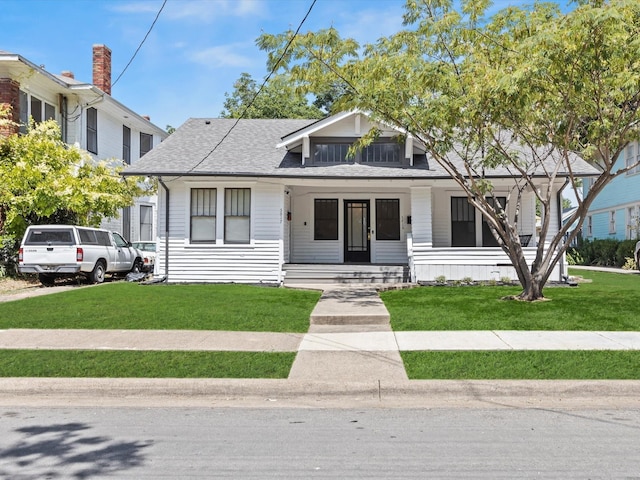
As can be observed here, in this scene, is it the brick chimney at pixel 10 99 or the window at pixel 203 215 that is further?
the brick chimney at pixel 10 99

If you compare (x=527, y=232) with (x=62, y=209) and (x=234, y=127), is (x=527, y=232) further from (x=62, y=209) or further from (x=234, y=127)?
(x=62, y=209)

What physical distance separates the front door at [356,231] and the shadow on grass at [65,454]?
14.6 meters

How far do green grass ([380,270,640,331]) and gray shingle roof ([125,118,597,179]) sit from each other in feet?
12.9

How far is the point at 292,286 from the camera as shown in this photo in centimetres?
1653

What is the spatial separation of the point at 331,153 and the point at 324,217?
2.54 metres

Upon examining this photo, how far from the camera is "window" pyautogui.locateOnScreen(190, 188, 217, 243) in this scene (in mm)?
17312

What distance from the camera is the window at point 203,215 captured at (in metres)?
17.3

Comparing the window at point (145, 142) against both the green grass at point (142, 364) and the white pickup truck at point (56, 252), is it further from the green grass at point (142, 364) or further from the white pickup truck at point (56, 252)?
the green grass at point (142, 364)

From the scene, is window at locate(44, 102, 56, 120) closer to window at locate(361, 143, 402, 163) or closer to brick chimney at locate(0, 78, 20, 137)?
brick chimney at locate(0, 78, 20, 137)

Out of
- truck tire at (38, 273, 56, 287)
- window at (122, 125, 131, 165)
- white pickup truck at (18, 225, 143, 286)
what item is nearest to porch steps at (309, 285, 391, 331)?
white pickup truck at (18, 225, 143, 286)

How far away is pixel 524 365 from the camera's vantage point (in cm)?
702

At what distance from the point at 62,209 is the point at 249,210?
247 inches

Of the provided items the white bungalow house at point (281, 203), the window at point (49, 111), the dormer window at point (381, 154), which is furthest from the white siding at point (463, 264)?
the window at point (49, 111)

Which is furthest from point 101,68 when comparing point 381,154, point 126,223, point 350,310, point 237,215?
point 350,310
